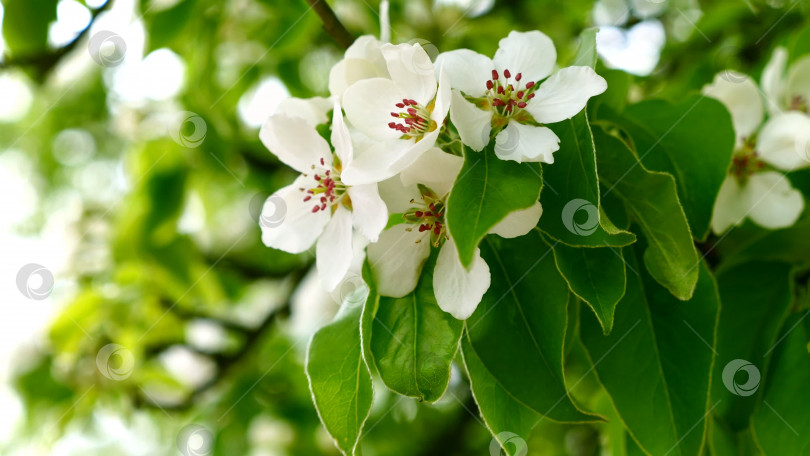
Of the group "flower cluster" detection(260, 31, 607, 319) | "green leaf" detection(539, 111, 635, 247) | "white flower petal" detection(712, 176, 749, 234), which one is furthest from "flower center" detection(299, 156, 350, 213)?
"white flower petal" detection(712, 176, 749, 234)

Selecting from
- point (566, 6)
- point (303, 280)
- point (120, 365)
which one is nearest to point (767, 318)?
point (303, 280)

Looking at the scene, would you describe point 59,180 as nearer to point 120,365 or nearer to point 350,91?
point 120,365

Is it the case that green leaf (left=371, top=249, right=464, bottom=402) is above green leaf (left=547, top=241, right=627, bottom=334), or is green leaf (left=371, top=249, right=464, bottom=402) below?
above

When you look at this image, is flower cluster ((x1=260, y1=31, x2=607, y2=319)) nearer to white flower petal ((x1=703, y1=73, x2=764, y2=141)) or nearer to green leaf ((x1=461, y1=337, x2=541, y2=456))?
green leaf ((x1=461, y1=337, x2=541, y2=456))

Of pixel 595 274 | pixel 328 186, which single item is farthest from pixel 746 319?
pixel 328 186

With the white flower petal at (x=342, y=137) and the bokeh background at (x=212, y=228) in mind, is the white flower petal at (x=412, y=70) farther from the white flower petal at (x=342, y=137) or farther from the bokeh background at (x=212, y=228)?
the bokeh background at (x=212, y=228)

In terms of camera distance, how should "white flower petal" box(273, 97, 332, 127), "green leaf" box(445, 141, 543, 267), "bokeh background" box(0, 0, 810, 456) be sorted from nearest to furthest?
"green leaf" box(445, 141, 543, 267) → "white flower petal" box(273, 97, 332, 127) → "bokeh background" box(0, 0, 810, 456)

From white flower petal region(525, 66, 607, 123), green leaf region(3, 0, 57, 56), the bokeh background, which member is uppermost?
green leaf region(3, 0, 57, 56)
